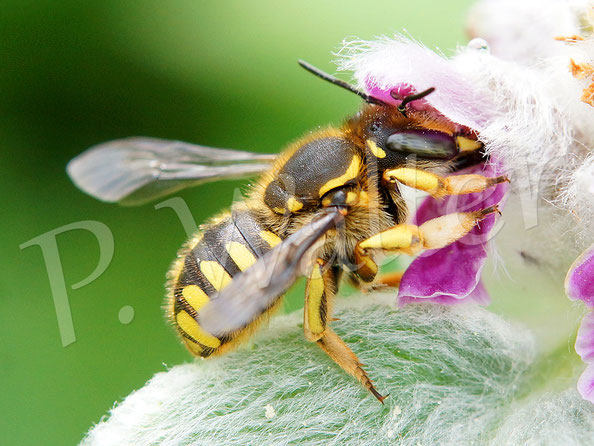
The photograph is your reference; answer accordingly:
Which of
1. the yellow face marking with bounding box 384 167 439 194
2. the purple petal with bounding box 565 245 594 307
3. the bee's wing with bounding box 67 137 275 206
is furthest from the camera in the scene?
the bee's wing with bounding box 67 137 275 206

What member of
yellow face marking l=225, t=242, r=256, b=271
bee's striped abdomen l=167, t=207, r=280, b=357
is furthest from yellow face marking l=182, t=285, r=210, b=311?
yellow face marking l=225, t=242, r=256, b=271

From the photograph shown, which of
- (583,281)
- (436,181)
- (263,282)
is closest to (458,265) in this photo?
(436,181)

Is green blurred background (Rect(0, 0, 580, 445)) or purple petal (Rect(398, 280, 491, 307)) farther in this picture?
green blurred background (Rect(0, 0, 580, 445))

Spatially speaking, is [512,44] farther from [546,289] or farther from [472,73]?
[546,289]

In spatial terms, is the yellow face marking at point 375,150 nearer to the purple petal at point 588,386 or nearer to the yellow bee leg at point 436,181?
the yellow bee leg at point 436,181

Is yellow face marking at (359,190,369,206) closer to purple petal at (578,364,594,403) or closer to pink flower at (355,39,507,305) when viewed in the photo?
pink flower at (355,39,507,305)

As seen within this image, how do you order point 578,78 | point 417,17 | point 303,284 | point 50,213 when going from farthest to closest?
point 50,213 < point 417,17 < point 303,284 < point 578,78

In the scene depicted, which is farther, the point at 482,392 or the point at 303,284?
the point at 303,284

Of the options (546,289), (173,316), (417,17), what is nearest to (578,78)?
(546,289)
